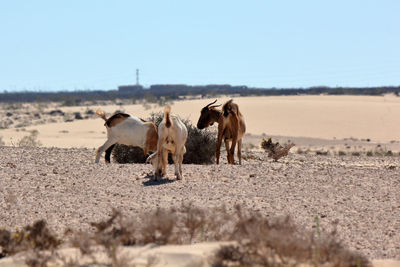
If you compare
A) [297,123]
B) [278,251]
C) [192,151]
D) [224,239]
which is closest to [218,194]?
[224,239]

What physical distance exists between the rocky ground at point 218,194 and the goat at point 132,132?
739 mm

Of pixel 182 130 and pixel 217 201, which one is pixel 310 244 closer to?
pixel 217 201

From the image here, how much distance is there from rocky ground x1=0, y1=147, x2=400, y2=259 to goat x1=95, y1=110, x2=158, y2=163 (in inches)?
29.1

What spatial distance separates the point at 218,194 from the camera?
11531 mm

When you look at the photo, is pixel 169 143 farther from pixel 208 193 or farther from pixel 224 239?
pixel 224 239

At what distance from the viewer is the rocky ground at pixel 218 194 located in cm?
958

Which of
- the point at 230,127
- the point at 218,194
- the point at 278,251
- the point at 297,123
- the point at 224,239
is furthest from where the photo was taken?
the point at 297,123

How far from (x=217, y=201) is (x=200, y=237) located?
2.60 meters

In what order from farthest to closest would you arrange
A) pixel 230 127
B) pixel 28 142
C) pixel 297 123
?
pixel 297 123
pixel 28 142
pixel 230 127

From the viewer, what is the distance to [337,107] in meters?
55.7

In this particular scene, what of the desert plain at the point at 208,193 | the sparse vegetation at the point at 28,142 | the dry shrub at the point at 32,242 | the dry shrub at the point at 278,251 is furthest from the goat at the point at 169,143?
the sparse vegetation at the point at 28,142

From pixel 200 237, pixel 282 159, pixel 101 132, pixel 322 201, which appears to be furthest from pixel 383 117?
pixel 200 237

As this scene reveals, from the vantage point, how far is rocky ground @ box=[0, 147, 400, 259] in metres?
9.58

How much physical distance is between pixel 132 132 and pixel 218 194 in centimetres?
430
